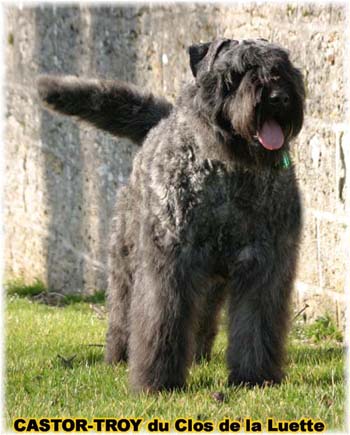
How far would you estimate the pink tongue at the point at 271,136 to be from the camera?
5547 mm

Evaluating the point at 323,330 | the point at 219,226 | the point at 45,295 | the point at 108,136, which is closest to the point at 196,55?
the point at 219,226

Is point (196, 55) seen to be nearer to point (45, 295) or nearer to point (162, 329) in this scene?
point (162, 329)

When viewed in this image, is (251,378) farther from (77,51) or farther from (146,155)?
(77,51)

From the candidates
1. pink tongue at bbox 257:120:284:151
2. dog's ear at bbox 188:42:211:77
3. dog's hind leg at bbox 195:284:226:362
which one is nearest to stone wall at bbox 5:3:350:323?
dog's hind leg at bbox 195:284:226:362

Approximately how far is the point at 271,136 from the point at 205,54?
25.3 inches

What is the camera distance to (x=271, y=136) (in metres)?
5.57

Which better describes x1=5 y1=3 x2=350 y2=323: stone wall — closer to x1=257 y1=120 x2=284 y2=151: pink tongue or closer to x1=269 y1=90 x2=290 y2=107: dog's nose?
x1=257 y1=120 x2=284 y2=151: pink tongue

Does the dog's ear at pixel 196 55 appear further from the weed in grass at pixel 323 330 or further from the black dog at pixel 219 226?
the weed in grass at pixel 323 330

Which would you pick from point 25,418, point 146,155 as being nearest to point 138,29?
point 146,155

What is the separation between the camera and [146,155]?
244 inches

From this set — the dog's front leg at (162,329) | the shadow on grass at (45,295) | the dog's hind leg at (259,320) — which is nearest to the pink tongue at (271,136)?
the dog's hind leg at (259,320)

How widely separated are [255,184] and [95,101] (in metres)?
1.66

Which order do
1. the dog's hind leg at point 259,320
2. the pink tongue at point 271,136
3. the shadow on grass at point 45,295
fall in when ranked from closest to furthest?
the pink tongue at point 271,136, the dog's hind leg at point 259,320, the shadow on grass at point 45,295

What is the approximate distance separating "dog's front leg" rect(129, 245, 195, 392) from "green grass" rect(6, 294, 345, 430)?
0.37 feet
